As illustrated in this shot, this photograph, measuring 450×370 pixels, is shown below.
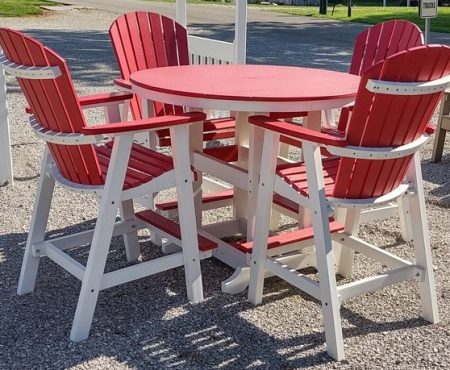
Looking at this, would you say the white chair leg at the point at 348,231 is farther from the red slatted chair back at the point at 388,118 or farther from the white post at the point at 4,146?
the white post at the point at 4,146

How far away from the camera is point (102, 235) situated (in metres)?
3.32

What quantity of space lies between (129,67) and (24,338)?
211 cm

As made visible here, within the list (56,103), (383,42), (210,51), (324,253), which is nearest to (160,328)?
(324,253)

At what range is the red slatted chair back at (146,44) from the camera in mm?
4883

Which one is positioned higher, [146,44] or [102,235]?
[146,44]

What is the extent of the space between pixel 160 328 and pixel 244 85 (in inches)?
48.1

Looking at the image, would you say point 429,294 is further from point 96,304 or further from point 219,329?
point 96,304

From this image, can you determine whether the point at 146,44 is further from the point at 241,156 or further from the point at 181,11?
the point at 181,11

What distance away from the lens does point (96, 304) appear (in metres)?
3.63

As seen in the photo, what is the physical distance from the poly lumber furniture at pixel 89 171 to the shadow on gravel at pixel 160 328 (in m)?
0.12

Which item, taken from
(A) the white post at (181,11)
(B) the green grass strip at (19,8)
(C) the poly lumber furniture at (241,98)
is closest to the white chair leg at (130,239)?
(C) the poly lumber furniture at (241,98)

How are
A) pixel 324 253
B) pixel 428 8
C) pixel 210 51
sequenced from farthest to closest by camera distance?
1. pixel 428 8
2. pixel 210 51
3. pixel 324 253

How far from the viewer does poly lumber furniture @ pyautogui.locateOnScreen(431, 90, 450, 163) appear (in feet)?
20.4

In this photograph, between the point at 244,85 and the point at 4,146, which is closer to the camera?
the point at 244,85
